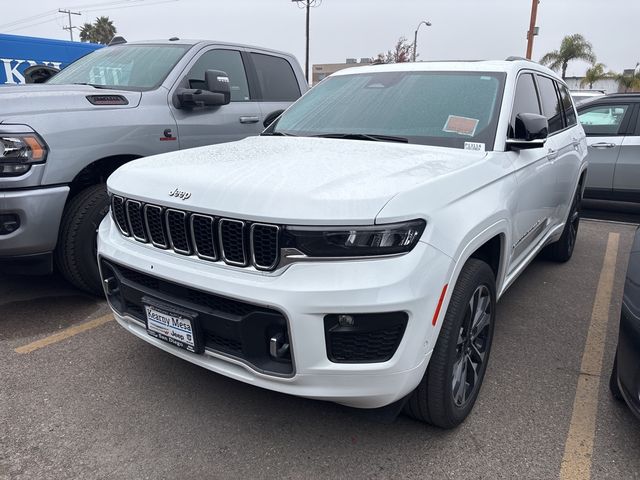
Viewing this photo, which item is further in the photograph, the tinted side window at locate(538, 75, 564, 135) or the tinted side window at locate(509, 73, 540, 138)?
the tinted side window at locate(538, 75, 564, 135)

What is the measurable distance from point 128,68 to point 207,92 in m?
0.88

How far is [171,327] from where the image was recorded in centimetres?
230

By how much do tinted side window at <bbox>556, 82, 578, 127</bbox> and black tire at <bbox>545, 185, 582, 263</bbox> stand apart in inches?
26.5

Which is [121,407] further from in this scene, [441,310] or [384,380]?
A: [441,310]

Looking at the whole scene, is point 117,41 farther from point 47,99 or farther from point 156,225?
point 156,225

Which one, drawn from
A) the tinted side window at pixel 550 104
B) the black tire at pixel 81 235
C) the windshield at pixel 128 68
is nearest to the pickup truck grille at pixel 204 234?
the black tire at pixel 81 235

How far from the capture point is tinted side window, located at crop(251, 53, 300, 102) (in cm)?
529

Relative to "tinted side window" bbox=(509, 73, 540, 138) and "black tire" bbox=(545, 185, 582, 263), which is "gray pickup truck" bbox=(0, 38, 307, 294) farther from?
"black tire" bbox=(545, 185, 582, 263)

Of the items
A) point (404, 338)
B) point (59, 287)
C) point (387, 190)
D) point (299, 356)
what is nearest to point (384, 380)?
point (404, 338)

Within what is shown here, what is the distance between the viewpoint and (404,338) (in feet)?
6.44

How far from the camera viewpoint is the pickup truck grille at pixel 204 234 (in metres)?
2.02

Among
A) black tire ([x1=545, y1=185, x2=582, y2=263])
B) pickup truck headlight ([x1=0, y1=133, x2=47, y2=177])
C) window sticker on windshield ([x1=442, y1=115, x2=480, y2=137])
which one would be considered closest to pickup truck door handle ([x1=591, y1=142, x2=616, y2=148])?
black tire ([x1=545, y1=185, x2=582, y2=263])

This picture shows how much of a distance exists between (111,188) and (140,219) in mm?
331

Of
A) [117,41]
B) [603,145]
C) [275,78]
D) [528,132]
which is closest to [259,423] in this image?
[528,132]
